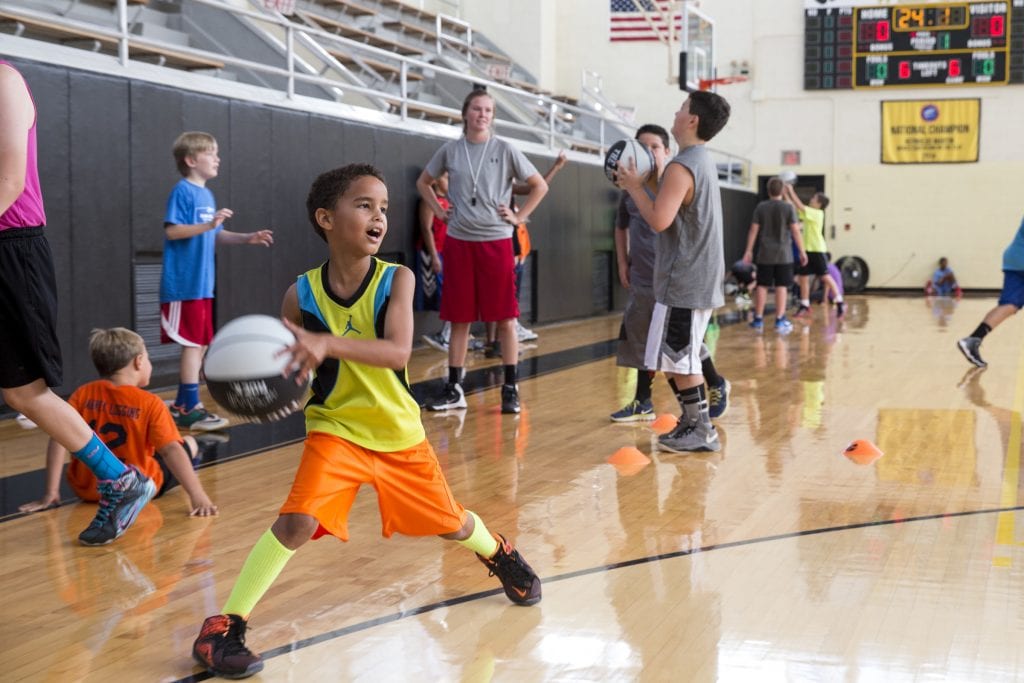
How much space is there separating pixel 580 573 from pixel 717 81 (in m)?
18.5

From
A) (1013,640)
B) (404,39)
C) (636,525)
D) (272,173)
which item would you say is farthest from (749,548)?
(404,39)

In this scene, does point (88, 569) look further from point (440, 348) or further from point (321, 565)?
point (440, 348)

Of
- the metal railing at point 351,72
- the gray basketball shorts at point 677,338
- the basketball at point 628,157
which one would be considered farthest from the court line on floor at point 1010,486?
the metal railing at point 351,72

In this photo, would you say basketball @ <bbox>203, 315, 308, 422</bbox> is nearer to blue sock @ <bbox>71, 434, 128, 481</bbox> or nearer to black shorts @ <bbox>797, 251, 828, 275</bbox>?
blue sock @ <bbox>71, 434, 128, 481</bbox>

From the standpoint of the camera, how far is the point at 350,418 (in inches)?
119

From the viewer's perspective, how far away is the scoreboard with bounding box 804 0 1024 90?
20.8 meters

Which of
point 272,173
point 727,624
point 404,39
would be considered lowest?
point 727,624

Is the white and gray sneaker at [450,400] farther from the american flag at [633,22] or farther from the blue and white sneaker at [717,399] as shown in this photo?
the american flag at [633,22]

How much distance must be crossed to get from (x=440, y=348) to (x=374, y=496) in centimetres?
586

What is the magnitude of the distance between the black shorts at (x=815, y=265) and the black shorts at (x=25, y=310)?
12.1m

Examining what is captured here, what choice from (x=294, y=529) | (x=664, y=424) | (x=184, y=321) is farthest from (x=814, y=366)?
(x=294, y=529)

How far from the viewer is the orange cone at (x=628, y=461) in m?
5.43

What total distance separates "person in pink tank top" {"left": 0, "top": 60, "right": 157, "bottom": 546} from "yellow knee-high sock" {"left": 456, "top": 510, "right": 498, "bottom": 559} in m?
1.36

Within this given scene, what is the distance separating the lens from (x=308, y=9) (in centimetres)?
1641
